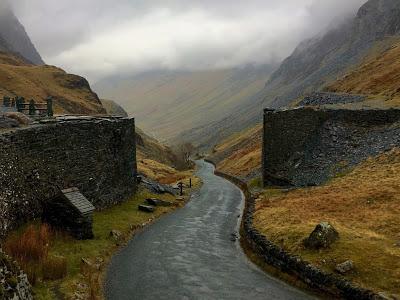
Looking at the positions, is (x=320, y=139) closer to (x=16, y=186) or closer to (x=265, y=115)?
(x=265, y=115)

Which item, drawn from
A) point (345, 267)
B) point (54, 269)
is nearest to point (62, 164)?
point (54, 269)

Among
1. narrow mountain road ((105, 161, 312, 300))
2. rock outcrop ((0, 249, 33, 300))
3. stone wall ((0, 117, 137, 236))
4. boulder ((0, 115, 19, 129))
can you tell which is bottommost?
narrow mountain road ((105, 161, 312, 300))

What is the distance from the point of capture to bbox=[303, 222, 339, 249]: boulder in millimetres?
29473

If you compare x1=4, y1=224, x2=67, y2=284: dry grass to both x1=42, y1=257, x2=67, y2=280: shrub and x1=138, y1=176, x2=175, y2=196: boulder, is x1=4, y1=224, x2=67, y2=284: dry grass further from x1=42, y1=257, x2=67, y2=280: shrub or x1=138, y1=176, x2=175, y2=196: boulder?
x1=138, y1=176, x2=175, y2=196: boulder

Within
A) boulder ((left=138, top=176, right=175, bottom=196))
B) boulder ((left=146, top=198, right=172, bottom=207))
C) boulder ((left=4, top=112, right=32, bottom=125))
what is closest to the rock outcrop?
boulder ((left=4, top=112, right=32, bottom=125))

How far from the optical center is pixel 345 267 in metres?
26.2

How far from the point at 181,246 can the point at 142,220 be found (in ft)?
31.1

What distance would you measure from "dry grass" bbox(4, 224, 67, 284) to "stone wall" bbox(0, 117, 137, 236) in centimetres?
176

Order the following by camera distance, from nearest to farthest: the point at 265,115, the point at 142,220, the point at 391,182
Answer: the point at 391,182
the point at 142,220
the point at 265,115

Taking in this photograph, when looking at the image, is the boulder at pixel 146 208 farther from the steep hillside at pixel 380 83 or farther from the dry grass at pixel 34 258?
the steep hillside at pixel 380 83

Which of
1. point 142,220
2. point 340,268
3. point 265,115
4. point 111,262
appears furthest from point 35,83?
point 340,268

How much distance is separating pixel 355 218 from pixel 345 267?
31.9 ft

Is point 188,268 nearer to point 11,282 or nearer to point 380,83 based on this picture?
point 11,282

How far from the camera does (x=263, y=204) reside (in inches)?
1943
